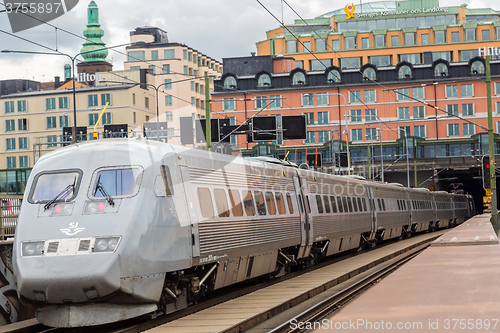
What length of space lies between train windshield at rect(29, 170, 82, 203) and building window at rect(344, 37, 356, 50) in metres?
112

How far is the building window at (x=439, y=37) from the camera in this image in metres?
124

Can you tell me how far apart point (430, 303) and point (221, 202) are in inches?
335

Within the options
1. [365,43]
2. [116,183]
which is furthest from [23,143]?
[116,183]

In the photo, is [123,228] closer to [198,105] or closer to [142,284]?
[142,284]

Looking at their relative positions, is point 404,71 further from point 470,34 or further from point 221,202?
point 221,202

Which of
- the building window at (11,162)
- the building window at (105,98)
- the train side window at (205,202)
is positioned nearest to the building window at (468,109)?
the building window at (105,98)

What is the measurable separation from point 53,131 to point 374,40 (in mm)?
50078

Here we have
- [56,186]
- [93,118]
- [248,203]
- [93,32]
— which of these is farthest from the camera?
[93,32]

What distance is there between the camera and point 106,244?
13242 mm

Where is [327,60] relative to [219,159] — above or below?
above

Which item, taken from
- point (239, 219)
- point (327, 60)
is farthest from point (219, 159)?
point (327, 60)

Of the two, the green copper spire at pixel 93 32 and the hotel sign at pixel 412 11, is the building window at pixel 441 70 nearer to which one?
the hotel sign at pixel 412 11

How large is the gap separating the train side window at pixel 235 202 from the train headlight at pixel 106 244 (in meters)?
4.99

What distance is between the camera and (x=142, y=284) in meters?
13.5
